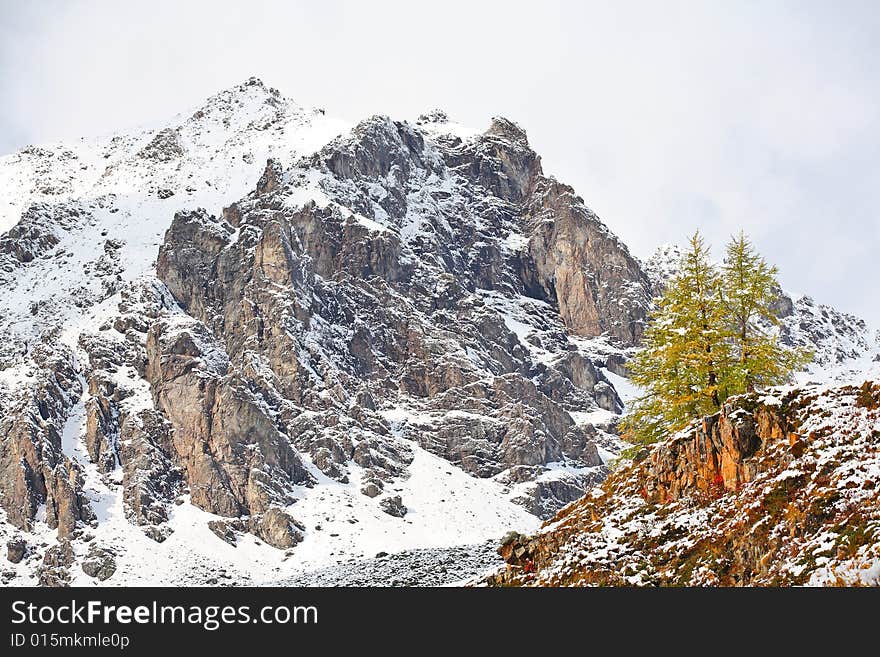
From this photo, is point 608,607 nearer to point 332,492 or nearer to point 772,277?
point 772,277

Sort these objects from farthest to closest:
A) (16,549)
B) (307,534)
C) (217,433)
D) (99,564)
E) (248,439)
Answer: (217,433) < (248,439) < (307,534) < (16,549) < (99,564)

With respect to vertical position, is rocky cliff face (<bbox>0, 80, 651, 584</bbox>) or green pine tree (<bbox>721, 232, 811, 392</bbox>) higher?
rocky cliff face (<bbox>0, 80, 651, 584</bbox>)

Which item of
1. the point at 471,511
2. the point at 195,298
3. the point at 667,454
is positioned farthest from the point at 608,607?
the point at 195,298

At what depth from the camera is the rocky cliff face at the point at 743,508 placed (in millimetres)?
22938

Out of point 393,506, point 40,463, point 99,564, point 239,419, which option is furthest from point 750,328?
point 40,463

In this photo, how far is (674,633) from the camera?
52.7 ft

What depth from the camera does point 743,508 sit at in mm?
26922

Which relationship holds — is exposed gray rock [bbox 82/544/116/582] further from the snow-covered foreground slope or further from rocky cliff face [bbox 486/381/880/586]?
rocky cliff face [bbox 486/381/880/586]

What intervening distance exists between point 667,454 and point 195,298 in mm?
173420

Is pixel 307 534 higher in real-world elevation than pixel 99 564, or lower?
higher

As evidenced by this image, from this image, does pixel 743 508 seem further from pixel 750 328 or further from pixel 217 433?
pixel 217 433

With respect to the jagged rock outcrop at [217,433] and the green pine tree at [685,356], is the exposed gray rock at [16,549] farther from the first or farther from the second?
the green pine tree at [685,356]

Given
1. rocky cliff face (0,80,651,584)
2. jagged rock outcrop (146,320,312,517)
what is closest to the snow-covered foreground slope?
rocky cliff face (0,80,651,584)

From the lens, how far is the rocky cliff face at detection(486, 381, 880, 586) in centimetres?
→ 2294
